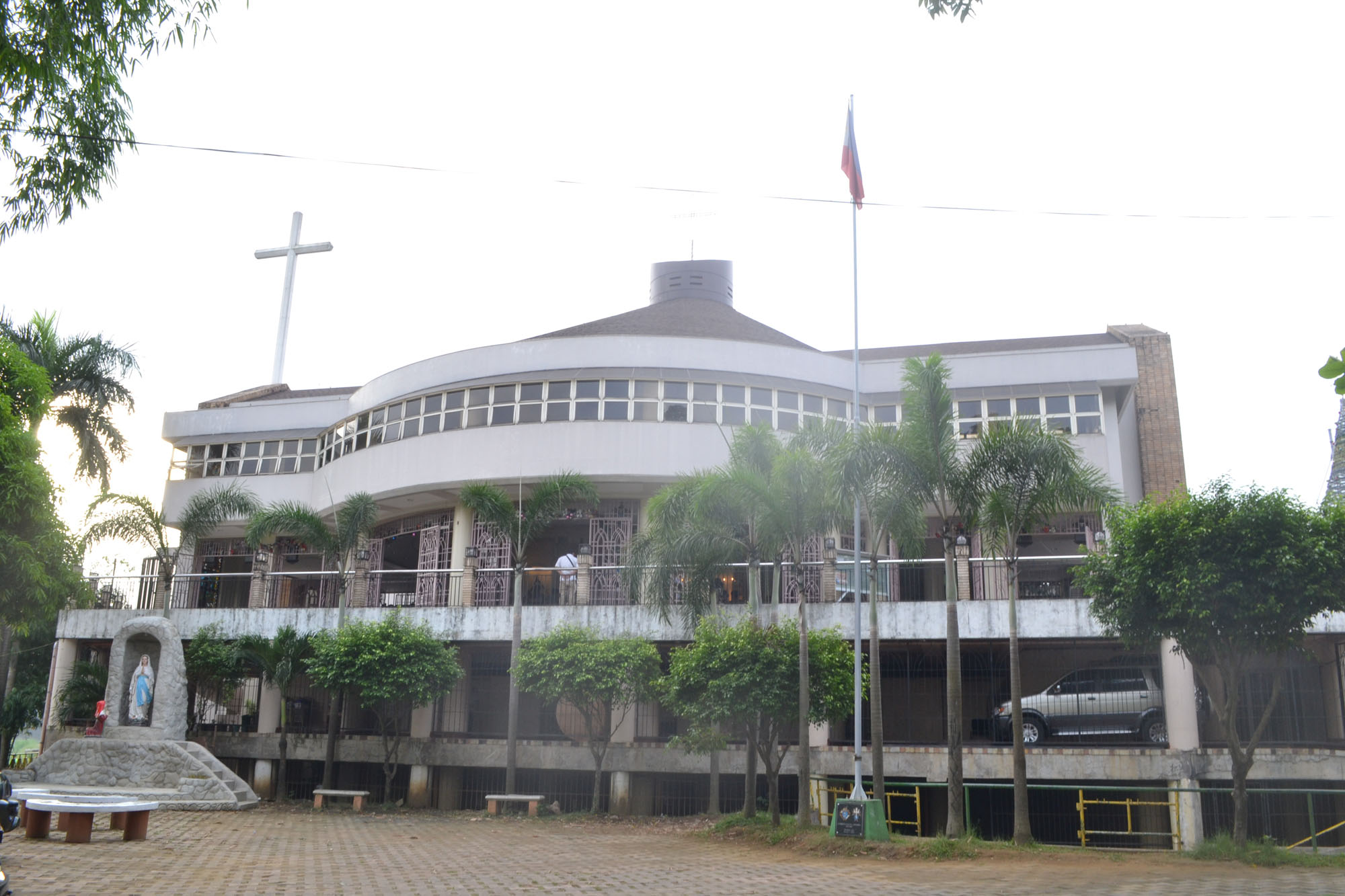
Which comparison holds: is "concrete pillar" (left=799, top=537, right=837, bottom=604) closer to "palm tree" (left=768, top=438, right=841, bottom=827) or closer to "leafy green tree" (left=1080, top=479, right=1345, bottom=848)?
"palm tree" (left=768, top=438, right=841, bottom=827)

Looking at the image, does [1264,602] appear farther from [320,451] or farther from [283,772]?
[320,451]

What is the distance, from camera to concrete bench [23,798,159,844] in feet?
44.8

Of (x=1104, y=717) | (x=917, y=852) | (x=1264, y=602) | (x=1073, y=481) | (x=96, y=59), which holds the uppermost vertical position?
(x=96, y=59)

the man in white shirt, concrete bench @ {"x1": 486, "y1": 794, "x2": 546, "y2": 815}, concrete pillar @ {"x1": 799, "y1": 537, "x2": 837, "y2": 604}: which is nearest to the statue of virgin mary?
concrete bench @ {"x1": 486, "y1": 794, "x2": 546, "y2": 815}

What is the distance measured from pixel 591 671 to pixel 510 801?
3.09 m

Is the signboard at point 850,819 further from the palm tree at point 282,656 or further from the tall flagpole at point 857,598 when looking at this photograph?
the palm tree at point 282,656

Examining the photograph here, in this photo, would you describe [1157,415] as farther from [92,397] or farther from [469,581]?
[92,397]

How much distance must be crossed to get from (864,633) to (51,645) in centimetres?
3091

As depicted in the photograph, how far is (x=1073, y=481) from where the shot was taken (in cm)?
1609

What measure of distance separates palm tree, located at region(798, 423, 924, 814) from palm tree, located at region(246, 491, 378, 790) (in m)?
11.9

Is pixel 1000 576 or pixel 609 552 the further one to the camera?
pixel 609 552

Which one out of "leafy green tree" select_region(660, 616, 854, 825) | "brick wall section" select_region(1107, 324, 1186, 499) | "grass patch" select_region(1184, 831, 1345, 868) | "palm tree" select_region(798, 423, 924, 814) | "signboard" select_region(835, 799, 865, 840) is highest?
"brick wall section" select_region(1107, 324, 1186, 499)

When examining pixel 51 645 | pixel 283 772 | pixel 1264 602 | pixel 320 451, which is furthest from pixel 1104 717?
pixel 51 645

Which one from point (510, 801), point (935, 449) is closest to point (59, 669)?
point (510, 801)
